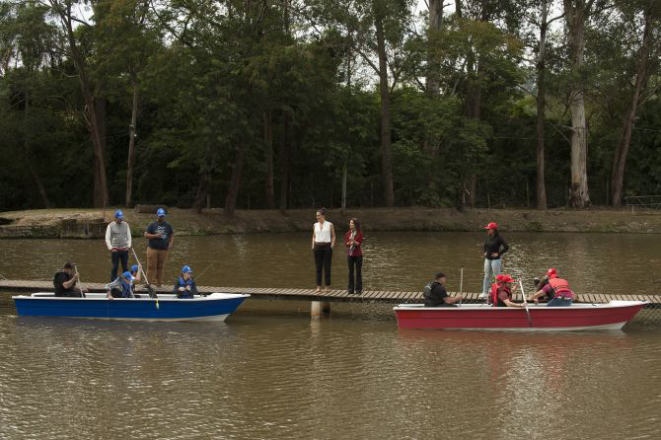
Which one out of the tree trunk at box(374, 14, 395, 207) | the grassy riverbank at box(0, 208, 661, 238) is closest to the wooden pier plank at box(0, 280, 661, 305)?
the grassy riverbank at box(0, 208, 661, 238)

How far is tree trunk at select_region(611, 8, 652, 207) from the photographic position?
46406 millimetres

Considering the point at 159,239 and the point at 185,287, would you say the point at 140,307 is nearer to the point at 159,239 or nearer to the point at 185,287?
the point at 185,287

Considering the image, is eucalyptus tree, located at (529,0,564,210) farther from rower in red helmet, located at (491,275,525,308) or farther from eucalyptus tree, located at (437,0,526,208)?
rower in red helmet, located at (491,275,525,308)

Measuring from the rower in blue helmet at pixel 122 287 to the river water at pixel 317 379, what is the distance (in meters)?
0.58

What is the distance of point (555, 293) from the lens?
1439cm

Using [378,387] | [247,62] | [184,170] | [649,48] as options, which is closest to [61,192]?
[184,170]

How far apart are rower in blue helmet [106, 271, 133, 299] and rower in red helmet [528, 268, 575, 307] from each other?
7.66 metres

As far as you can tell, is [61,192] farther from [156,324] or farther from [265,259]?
[156,324]

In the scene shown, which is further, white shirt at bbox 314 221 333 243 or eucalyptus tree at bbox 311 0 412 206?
eucalyptus tree at bbox 311 0 412 206

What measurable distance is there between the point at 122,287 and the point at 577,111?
37.3 metres

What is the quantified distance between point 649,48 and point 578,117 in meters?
6.04

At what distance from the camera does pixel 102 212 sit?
122 ft

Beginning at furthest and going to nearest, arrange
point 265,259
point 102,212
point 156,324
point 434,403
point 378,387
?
point 102,212 < point 265,259 < point 156,324 < point 378,387 < point 434,403

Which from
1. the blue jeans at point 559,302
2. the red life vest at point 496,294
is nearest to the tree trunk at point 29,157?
the red life vest at point 496,294
